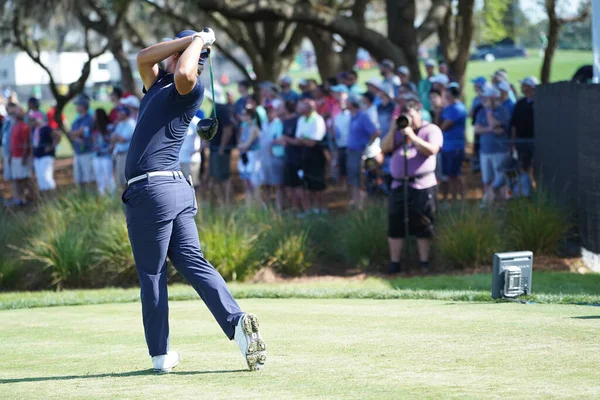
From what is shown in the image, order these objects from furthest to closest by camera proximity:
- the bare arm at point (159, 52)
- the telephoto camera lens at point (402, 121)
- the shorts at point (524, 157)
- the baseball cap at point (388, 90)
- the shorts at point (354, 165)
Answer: the baseball cap at point (388, 90) < the shorts at point (354, 165) < the shorts at point (524, 157) < the telephoto camera lens at point (402, 121) < the bare arm at point (159, 52)

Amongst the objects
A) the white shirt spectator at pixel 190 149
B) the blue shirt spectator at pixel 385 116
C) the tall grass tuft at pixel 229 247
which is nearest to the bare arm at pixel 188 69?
the tall grass tuft at pixel 229 247

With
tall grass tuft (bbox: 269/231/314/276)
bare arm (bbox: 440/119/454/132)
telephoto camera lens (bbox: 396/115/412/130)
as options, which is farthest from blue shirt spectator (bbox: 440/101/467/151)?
telephoto camera lens (bbox: 396/115/412/130)

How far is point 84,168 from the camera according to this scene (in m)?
19.6

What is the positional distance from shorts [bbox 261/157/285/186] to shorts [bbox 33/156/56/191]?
4.80m

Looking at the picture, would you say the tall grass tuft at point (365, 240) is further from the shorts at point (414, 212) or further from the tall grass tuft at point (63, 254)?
the tall grass tuft at point (63, 254)

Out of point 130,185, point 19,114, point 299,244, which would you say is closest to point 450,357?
point 130,185

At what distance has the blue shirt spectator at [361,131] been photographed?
16.5m

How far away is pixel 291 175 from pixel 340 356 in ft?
35.2

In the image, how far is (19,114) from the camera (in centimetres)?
2070

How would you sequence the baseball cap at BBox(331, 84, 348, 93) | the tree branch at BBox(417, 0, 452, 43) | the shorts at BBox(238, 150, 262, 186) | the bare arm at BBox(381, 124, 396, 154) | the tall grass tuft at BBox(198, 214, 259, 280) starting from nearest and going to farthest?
the bare arm at BBox(381, 124, 396, 154) → the tall grass tuft at BBox(198, 214, 259, 280) → the shorts at BBox(238, 150, 262, 186) → the baseball cap at BBox(331, 84, 348, 93) → the tree branch at BBox(417, 0, 452, 43)

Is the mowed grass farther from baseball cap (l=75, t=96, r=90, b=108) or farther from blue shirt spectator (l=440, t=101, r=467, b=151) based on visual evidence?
baseball cap (l=75, t=96, r=90, b=108)

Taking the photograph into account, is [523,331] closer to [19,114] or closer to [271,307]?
[271,307]

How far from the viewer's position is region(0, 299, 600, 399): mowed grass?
5.61 m

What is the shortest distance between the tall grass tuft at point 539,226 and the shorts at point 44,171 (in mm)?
9632
